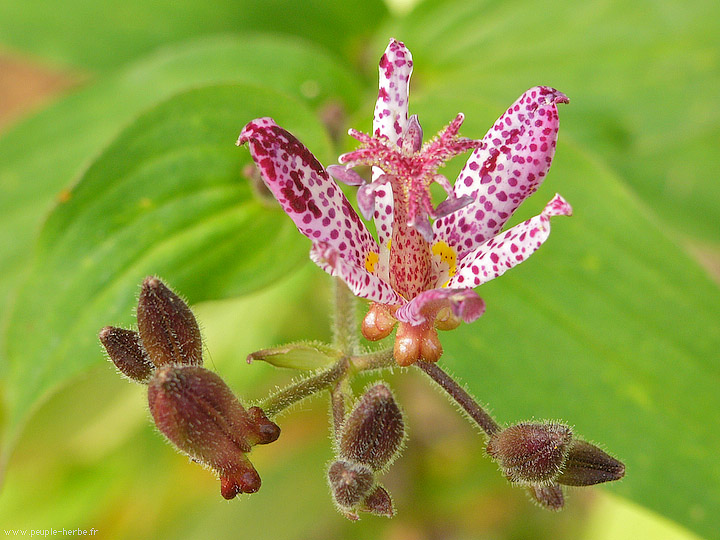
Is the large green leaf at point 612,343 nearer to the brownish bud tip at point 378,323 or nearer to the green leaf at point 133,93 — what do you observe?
the brownish bud tip at point 378,323

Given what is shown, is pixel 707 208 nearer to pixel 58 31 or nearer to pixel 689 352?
pixel 689 352

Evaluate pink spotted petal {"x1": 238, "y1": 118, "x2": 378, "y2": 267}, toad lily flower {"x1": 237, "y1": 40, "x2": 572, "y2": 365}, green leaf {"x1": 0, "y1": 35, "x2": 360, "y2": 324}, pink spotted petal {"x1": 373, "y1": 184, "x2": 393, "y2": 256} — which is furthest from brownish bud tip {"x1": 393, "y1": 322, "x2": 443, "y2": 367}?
green leaf {"x1": 0, "y1": 35, "x2": 360, "y2": 324}

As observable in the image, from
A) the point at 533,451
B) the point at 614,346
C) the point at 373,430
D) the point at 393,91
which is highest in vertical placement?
the point at 393,91

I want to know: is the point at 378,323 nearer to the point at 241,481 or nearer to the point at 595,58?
the point at 241,481

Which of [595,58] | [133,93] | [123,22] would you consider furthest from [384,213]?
[123,22]

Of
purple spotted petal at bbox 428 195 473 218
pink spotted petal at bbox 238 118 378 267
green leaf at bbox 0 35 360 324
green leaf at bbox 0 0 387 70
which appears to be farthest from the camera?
green leaf at bbox 0 0 387 70

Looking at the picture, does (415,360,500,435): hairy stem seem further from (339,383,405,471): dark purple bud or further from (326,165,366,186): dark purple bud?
(326,165,366,186): dark purple bud

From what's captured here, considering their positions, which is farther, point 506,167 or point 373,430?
point 506,167
